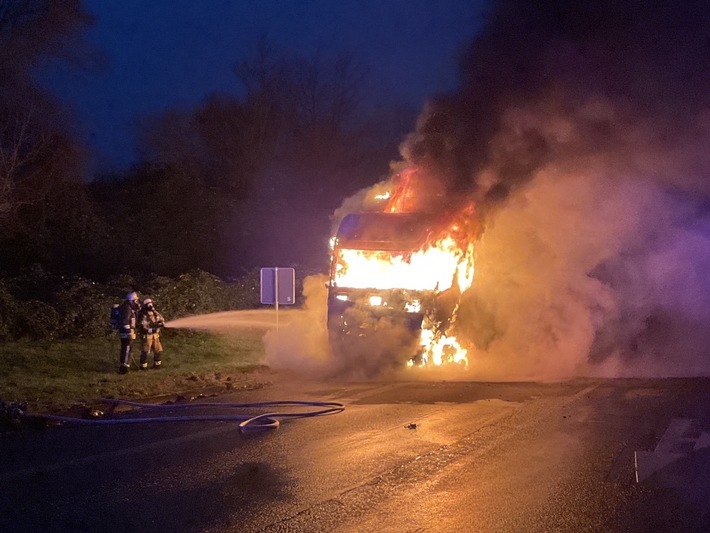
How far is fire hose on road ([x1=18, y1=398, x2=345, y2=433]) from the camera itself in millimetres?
9336

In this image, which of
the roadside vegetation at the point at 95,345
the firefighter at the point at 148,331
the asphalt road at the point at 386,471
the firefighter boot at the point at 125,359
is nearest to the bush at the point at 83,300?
the roadside vegetation at the point at 95,345

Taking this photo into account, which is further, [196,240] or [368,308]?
[196,240]

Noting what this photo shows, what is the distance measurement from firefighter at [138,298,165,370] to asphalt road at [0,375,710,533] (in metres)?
5.19

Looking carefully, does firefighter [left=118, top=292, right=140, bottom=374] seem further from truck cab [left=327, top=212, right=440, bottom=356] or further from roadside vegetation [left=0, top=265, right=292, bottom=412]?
truck cab [left=327, top=212, right=440, bottom=356]

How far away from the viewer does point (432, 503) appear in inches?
240

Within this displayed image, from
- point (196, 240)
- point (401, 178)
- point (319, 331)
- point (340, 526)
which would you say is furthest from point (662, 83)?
point (196, 240)

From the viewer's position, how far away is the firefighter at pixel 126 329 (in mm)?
14242

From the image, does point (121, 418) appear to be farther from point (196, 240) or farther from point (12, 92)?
point (196, 240)

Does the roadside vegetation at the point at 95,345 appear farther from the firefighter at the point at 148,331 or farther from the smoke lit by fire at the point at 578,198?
the smoke lit by fire at the point at 578,198

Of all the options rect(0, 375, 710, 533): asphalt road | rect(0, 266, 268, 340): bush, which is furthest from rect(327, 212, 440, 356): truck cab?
rect(0, 266, 268, 340): bush

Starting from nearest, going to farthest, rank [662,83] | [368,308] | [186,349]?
[368,308], [662,83], [186,349]

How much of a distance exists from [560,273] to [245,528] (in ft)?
37.3

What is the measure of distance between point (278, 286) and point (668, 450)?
9.37 meters

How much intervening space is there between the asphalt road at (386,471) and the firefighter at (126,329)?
4.81 metres
